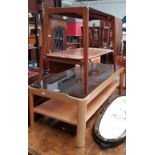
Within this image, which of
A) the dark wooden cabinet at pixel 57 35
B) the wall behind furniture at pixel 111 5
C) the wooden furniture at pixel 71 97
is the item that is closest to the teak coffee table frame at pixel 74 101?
the wooden furniture at pixel 71 97

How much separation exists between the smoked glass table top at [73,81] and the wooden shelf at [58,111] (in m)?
0.12

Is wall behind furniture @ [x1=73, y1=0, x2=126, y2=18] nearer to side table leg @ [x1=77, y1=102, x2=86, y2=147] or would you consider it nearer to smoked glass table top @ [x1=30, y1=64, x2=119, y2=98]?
smoked glass table top @ [x1=30, y1=64, x2=119, y2=98]

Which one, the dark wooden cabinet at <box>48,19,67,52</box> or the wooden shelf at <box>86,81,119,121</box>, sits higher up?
the dark wooden cabinet at <box>48,19,67,52</box>

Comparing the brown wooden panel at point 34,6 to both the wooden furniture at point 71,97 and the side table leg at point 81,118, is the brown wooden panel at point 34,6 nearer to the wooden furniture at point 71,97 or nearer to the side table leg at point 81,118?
the wooden furniture at point 71,97

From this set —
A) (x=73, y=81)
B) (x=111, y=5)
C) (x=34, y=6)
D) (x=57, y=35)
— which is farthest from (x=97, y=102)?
(x=111, y=5)

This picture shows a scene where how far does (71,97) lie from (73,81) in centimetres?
39

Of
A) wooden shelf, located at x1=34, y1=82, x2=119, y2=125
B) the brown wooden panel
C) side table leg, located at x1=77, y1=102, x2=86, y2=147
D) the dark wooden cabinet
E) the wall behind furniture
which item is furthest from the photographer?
the wall behind furniture

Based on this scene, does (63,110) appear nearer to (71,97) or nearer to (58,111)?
(58,111)

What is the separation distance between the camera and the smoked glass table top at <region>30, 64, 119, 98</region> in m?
1.26

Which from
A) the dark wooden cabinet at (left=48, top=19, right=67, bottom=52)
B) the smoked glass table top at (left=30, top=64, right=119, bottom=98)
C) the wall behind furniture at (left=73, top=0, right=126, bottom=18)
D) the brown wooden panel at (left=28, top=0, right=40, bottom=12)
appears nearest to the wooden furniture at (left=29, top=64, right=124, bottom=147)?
the smoked glass table top at (left=30, top=64, right=119, bottom=98)

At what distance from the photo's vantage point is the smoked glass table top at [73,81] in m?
1.26
